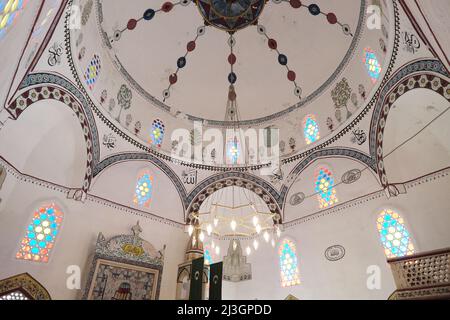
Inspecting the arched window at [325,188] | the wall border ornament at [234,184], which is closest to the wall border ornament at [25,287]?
the wall border ornament at [234,184]

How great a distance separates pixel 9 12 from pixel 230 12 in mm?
7981

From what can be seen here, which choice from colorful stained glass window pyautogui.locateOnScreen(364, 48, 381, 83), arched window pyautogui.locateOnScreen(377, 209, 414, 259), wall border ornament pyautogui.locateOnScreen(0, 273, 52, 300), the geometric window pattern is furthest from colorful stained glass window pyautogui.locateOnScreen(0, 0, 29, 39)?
arched window pyautogui.locateOnScreen(377, 209, 414, 259)

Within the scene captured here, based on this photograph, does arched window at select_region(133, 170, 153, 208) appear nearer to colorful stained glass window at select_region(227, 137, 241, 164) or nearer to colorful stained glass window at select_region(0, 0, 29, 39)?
colorful stained glass window at select_region(227, 137, 241, 164)

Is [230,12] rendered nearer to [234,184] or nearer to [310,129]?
[310,129]

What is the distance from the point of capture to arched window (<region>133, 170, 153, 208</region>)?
34.4 ft

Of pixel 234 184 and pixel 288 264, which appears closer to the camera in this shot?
pixel 288 264

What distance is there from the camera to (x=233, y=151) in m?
12.8

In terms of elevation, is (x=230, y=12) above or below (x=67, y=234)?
above

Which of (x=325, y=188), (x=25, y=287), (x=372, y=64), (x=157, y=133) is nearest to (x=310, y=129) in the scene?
(x=325, y=188)

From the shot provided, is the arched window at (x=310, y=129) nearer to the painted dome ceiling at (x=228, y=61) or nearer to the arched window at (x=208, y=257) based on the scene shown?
the painted dome ceiling at (x=228, y=61)

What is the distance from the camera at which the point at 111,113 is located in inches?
402

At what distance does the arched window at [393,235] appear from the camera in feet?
26.5

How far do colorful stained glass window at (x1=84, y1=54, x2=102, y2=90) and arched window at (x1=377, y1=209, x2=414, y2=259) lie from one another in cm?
1022

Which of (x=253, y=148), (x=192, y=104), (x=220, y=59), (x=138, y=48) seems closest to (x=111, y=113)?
(x=138, y=48)
